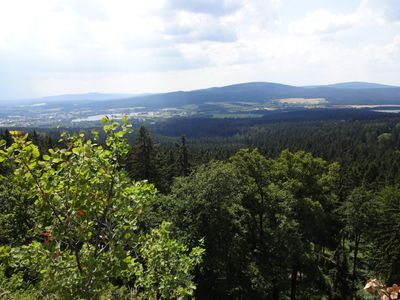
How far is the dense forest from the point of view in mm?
5270

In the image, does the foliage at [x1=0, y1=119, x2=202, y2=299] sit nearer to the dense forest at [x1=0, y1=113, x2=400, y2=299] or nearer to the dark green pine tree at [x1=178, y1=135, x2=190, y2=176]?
the dense forest at [x1=0, y1=113, x2=400, y2=299]

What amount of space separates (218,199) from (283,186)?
732 centimetres

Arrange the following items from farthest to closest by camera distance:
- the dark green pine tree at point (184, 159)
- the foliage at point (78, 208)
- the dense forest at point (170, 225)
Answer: the dark green pine tree at point (184, 159), the dense forest at point (170, 225), the foliage at point (78, 208)

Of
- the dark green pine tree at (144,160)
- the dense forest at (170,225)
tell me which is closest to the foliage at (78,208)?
the dense forest at (170,225)

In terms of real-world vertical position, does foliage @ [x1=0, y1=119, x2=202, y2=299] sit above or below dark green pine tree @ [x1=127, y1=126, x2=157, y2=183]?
above

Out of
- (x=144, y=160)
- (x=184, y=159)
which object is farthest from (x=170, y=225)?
(x=184, y=159)

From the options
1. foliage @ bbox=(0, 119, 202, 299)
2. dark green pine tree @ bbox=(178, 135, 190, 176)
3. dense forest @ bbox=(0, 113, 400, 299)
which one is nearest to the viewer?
foliage @ bbox=(0, 119, 202, 299)

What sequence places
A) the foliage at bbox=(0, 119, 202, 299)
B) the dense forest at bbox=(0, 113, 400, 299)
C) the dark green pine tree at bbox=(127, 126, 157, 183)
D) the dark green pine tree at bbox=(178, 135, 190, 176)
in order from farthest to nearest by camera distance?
1. the dark green pine tree at bbox=(178, 135, 190, 176)
2. the dark green pine tree at bbox=(127, 126, 157, 183)
3. the dense forest at bbox=(0, 113, 400, 299)
4. the foliage at bbox=(0, 119, 202, 299)

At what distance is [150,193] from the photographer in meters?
6.11

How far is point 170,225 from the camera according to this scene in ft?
57.1

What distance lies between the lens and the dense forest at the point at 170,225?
5270mm

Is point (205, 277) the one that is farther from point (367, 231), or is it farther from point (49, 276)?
point (49, 276)

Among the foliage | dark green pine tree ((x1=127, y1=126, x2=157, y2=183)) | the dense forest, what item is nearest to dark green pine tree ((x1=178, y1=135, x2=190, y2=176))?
the dense forest

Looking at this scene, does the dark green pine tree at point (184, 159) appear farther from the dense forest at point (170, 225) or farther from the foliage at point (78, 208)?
the foliage at point (78, 208)
